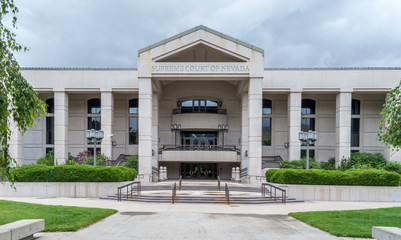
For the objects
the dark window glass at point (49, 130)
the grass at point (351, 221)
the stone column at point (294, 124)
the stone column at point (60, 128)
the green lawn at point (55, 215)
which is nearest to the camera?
the grass at point (351, 221)


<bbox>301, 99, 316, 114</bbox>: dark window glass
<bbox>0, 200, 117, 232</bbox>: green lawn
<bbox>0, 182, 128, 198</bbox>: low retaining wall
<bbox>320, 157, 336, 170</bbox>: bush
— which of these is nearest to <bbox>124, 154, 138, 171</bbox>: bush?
<bbox>0, 182, 128, 198</bbox>: low retaining wall

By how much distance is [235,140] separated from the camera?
124 ft

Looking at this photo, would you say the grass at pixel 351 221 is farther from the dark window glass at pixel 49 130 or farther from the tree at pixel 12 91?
the dark window glass at pixel 49 130

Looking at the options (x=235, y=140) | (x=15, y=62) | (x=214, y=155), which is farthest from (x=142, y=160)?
(x=15, y=62)

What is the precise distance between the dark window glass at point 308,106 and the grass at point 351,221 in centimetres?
2254

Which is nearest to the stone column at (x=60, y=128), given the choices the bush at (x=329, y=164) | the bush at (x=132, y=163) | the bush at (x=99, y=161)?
the bush at (x=99, y=161)

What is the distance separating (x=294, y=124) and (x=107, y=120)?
18103mm

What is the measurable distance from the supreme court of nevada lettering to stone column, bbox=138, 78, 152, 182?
89mm

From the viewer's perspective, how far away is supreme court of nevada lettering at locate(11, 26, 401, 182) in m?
29.9

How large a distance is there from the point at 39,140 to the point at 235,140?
69.6 feet

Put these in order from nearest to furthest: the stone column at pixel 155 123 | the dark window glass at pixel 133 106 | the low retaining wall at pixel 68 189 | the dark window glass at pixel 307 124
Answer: the low retaining wall at pixel 68 189 → the stone column at pixel 155 123 → the dark window glass at pixel 307 124 → the dark window glass at pixel 133 106

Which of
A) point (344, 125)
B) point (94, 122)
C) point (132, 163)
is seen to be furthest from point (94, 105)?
point (344, 125)

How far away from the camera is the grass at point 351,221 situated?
33.8 ft

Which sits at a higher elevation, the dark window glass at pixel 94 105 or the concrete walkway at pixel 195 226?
the dark window glass at pixel 94 105
